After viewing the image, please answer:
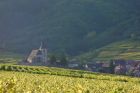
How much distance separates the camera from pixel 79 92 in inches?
695

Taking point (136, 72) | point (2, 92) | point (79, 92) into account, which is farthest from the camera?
point (136, 72)

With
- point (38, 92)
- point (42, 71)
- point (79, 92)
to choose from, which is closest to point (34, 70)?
point (42, 71)

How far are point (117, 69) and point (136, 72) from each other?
7533 mm

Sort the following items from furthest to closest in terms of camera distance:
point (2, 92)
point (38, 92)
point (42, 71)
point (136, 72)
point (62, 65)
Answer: point (62, 65)
point (136, 72)
point (42, 71)
point (38, 92)
point (2, 92)

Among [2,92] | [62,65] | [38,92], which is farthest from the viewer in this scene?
[62,65]

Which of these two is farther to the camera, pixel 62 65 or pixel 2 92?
pixel 62 65

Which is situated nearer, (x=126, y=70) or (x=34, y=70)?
(x=34, y=70)

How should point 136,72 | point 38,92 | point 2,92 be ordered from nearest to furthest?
point 2,92 → point 38,92 → point 136,72

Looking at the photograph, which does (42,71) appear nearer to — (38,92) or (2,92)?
(38,92)

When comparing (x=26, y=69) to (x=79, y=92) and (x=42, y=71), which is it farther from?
(x=79, y=92)

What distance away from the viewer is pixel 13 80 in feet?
56.5

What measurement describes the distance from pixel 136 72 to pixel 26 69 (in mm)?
83023

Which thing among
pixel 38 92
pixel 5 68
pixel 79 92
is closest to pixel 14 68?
pixel 5 68

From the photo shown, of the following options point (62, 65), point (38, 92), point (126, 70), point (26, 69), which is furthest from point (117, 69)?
point (38, 92)
